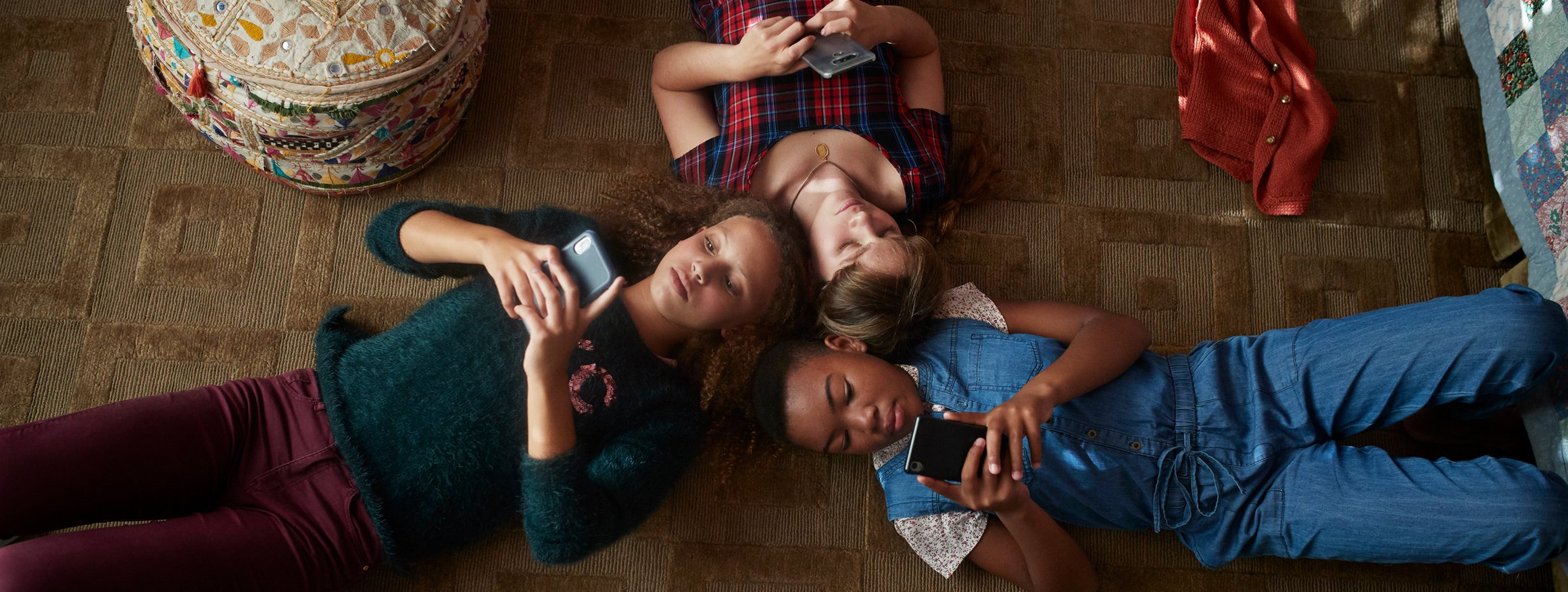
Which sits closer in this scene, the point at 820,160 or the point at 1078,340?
the point at 1078,340

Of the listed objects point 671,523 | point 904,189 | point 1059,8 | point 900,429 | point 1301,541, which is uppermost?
point 1059,8

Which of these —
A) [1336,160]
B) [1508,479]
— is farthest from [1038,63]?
[1508,479]

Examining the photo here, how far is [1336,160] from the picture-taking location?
163cm

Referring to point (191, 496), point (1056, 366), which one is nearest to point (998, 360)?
point (1056, 366)

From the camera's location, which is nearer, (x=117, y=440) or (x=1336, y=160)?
(x=117, y=440)

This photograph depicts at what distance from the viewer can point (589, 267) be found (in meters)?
1.08

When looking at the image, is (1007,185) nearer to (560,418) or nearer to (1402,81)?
(1402,81)

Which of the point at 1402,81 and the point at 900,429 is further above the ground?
the point at 1402,81

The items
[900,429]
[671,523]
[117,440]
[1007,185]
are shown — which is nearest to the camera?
[117,440]

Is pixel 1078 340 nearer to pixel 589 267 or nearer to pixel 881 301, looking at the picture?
pixel 881 301

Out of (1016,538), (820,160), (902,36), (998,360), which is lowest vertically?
(1016,538)

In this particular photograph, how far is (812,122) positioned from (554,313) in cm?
60

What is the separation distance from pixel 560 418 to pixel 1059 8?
44.9 inches

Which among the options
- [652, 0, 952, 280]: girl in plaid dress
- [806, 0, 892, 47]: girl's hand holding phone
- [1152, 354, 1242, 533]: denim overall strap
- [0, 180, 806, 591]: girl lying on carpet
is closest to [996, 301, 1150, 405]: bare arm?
[1152, 354, 1242, 533]: denim overall strap
